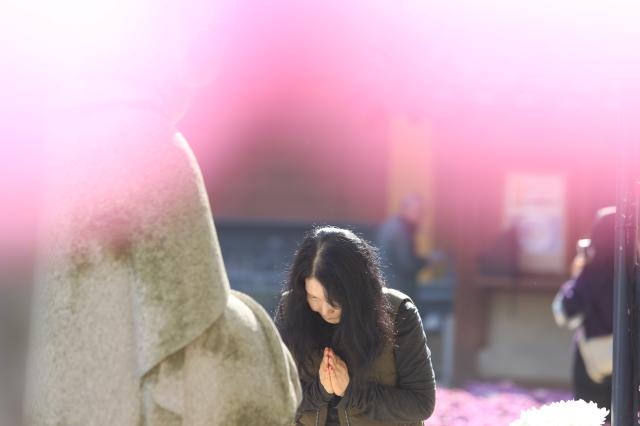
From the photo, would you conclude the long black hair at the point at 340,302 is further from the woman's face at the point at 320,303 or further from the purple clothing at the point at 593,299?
the purple clothing at the point at 593,299

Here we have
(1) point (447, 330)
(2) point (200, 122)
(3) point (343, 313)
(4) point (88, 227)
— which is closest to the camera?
(4) point (88, 227)

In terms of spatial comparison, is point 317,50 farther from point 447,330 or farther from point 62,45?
point 62,45

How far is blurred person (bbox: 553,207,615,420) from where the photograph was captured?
6.19m

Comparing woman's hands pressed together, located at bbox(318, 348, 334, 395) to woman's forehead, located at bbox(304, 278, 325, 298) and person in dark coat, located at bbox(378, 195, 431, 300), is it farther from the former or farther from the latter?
person in dark coat, located at bbox(378, 195, 431, 300)

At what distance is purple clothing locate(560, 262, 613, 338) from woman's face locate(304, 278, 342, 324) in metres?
3.28

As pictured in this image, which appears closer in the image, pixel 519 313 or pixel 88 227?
pixel 88 227

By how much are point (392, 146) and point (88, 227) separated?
41.6 feet

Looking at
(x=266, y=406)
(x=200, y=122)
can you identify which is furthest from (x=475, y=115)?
(x=266, y=406)

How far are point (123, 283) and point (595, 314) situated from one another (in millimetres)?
4751

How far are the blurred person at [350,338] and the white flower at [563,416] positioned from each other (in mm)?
308

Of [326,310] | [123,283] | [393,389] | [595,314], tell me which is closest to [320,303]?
[326,310]

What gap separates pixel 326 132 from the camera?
14.4 metres

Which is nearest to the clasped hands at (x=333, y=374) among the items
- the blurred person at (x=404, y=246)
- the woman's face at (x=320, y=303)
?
the woman's face at (x=320, y=303)

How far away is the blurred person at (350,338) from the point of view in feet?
10.6
